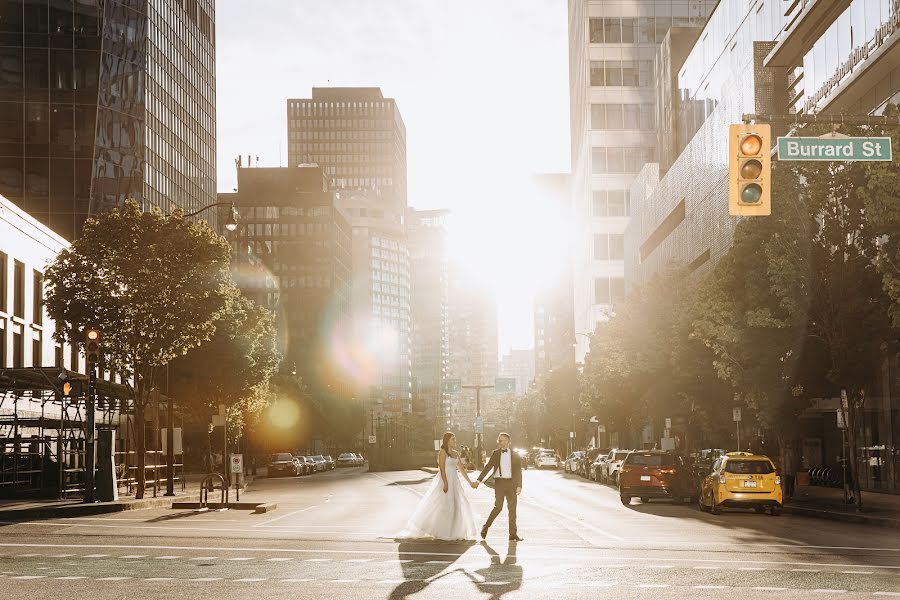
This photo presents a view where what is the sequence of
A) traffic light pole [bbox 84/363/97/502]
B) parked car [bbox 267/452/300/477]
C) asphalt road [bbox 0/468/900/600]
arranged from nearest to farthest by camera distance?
1. asphalt road [bbox 0/468/900/600]
2. traffic light pole [bbox 84/363/97/502]
3. parked car [bbox 267/452/300/477]

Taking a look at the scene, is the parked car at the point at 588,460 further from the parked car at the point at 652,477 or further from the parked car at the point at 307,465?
the parked car at the point at 652,477

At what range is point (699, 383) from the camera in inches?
1922

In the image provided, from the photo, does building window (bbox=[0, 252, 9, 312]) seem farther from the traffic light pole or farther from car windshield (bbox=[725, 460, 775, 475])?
car windshield (bbox=[725, 460, 775, 475])

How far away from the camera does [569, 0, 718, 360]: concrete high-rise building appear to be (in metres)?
107

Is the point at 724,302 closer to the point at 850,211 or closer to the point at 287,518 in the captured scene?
the point at 850,211

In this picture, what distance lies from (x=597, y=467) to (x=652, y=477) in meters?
24.7

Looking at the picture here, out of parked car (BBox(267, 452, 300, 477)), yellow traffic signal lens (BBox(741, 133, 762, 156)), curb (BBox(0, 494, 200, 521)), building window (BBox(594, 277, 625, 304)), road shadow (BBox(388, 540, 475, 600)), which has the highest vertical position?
building window (BBox(594, 277, 625, 304))

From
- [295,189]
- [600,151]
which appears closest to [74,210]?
[600,151]

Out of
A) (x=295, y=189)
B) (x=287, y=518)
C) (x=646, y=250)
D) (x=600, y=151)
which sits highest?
(x=295, y=189)

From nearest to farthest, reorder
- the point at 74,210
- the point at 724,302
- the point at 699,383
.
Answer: the point at 724,302
the point at 699,383
the point at 74,210

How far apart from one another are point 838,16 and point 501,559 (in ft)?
Answer: 109

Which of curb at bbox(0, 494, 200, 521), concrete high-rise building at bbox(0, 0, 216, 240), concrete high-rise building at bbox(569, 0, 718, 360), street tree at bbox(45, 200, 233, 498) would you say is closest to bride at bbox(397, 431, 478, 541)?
curb at bbox(0, 494, 200, 521)

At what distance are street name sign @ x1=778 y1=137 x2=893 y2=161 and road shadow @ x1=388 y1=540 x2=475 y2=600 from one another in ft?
23.8

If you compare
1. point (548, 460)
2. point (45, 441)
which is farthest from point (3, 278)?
point (548, 460)
